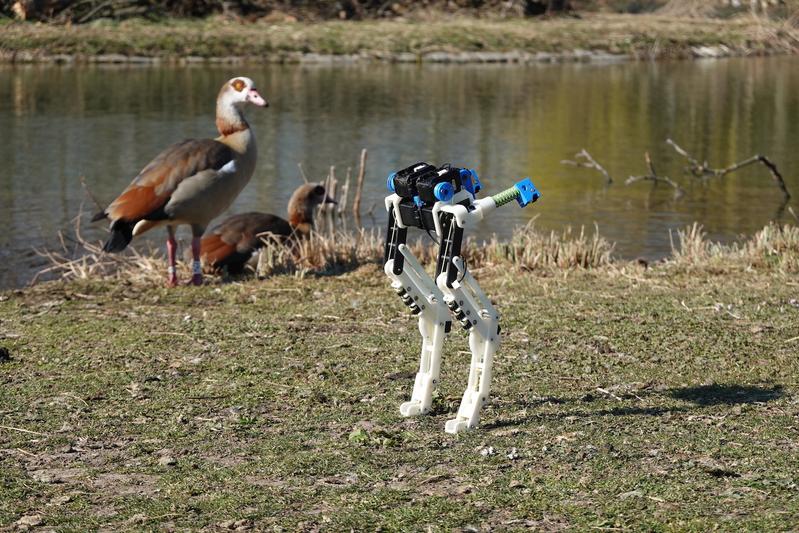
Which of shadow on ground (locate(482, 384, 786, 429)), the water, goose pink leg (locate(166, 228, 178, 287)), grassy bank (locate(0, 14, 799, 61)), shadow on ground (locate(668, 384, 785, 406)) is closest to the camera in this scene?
shadow on ground (locate(482, 384, 786, 429))

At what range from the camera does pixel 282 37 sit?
36.8 m

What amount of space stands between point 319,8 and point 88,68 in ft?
36.1

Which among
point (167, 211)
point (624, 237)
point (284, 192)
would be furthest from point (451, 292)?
point (284, 192)

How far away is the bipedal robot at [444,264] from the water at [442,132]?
7457mm

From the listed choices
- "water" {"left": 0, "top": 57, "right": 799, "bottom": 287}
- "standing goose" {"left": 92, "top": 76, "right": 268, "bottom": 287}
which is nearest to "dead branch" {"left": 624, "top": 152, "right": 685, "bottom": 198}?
"water" {"left": 0, "top": 57, "right": 799, "bottom": 287}

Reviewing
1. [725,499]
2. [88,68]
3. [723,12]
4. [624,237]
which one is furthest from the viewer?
[723,12]

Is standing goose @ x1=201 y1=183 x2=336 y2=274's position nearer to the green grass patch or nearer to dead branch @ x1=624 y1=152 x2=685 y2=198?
the green grass patch

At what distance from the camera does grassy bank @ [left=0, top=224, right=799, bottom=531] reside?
511 cm

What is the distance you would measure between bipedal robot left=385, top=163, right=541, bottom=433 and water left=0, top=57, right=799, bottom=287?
7457 millimetres

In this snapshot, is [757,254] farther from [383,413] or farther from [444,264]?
[444,264]

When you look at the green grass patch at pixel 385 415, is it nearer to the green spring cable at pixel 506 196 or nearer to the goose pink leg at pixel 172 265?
the goose pink leg at pixel 172 265

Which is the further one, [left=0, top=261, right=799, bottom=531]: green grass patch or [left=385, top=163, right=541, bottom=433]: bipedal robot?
[left=385, top=163, right=541, bottom=433]: bipedal robot

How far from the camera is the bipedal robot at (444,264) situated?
5711mm

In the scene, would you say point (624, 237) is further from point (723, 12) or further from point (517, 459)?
point (723, 12)
